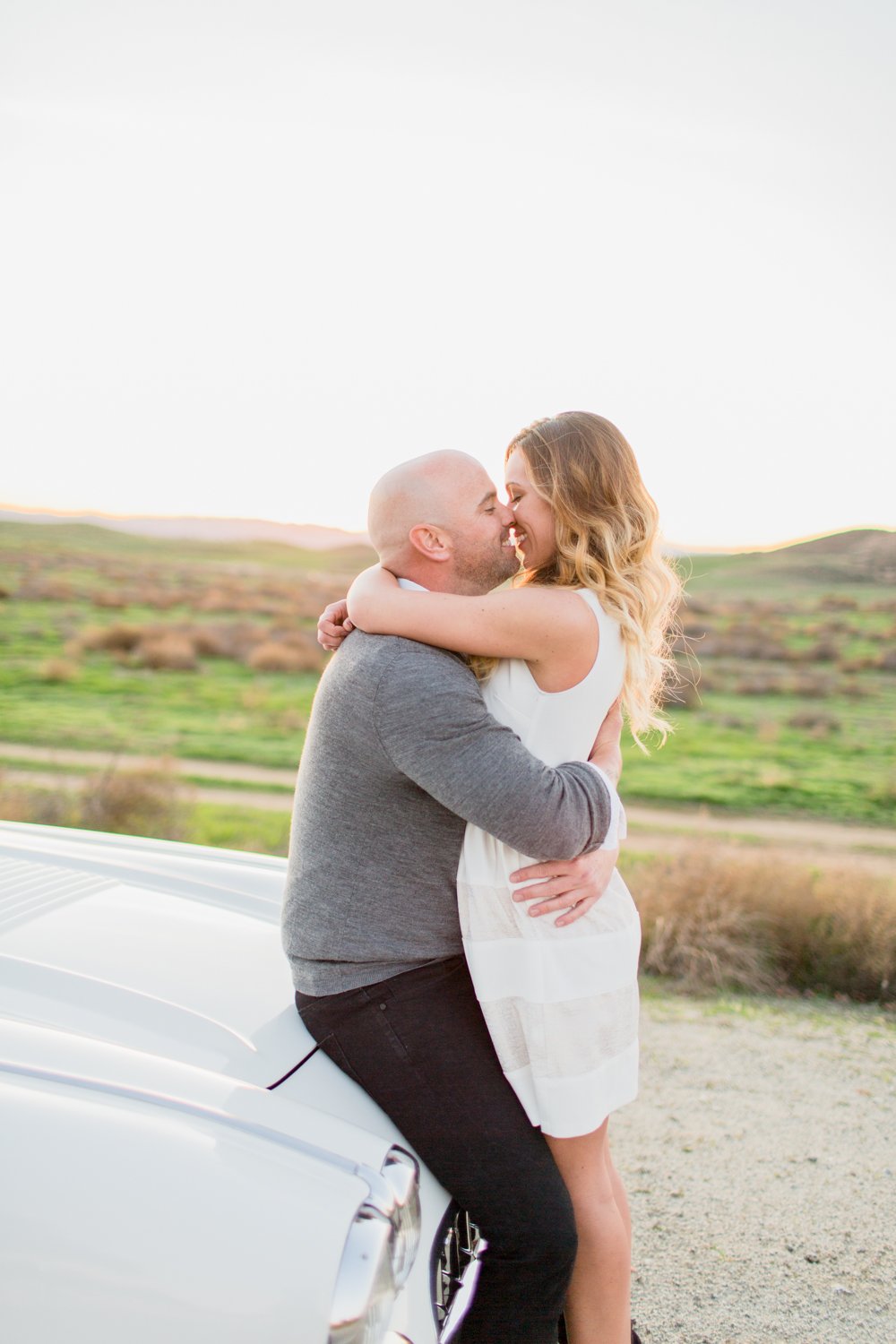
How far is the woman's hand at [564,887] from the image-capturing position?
2.15 m

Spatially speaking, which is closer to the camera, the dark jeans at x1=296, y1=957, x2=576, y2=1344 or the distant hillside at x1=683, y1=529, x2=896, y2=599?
the dark jeans at x1=296, y1=957, x2=576, y2=1344

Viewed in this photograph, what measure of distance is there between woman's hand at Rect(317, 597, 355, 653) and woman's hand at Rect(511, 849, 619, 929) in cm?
70

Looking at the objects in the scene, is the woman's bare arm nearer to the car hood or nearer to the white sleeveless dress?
the white sleeveless dress

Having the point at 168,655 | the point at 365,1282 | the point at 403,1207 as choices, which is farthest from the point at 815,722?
the point at 365,1282

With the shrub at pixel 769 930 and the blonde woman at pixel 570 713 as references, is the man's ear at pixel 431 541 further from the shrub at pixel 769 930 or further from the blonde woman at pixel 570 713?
the shrub at pixel 769 930

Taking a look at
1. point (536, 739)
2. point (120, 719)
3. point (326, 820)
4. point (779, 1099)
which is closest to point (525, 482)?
point (536, 739)

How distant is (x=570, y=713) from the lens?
90.0 inches

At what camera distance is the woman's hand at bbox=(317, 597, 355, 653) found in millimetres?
2492

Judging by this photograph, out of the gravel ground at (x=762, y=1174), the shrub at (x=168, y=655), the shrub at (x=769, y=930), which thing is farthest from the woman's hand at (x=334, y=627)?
the shrub at (x=168, y=655)

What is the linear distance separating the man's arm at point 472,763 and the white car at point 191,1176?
60cm

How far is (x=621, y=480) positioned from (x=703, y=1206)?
8.47ft

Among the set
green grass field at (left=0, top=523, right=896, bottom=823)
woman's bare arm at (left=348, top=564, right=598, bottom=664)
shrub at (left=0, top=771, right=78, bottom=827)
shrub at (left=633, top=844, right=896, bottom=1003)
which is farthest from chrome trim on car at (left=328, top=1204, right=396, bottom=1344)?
shrub at (left=0, top=771, right=78, bottom=827)

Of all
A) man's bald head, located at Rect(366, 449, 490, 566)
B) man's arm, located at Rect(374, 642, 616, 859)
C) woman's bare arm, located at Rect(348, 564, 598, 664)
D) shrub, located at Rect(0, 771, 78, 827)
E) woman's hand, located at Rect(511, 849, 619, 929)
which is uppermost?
man's bald head, located at Rect(366, 449, 490, 566)

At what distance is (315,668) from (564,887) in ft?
84.8
